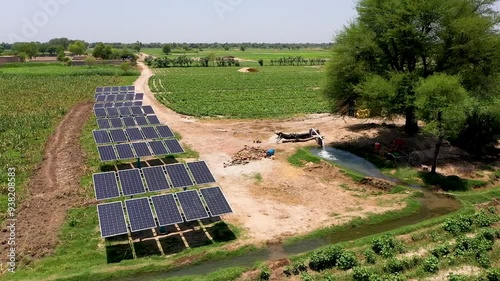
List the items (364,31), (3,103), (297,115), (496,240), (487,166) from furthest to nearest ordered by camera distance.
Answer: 1. (3,103)
2. (297,115)
3. (364,31)
4. (487,166)
5. (496,240)

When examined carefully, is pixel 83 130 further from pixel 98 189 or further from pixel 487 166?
pixel 487 166

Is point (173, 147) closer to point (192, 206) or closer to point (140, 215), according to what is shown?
point (192, 206)

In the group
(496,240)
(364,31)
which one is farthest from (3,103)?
(496,240)

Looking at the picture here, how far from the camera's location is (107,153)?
2531 cm

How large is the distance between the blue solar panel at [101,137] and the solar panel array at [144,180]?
698cm

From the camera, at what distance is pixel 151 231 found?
748 inches

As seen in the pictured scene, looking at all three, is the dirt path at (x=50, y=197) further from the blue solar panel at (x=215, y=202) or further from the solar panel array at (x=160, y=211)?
the blue solar panel at (x=215, y=202)

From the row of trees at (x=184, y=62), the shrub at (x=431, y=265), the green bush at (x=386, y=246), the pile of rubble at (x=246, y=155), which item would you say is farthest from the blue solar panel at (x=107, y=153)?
the row of trees at (x=184, y=62)

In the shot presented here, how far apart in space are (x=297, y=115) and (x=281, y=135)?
1142 cm

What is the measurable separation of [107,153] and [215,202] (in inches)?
414

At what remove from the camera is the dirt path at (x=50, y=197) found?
17656mm

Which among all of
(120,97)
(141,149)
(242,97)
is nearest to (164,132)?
(141,149)

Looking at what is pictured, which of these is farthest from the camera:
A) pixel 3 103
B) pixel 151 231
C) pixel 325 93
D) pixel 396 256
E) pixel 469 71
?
pixel 3 103

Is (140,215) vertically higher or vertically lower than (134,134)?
lower
